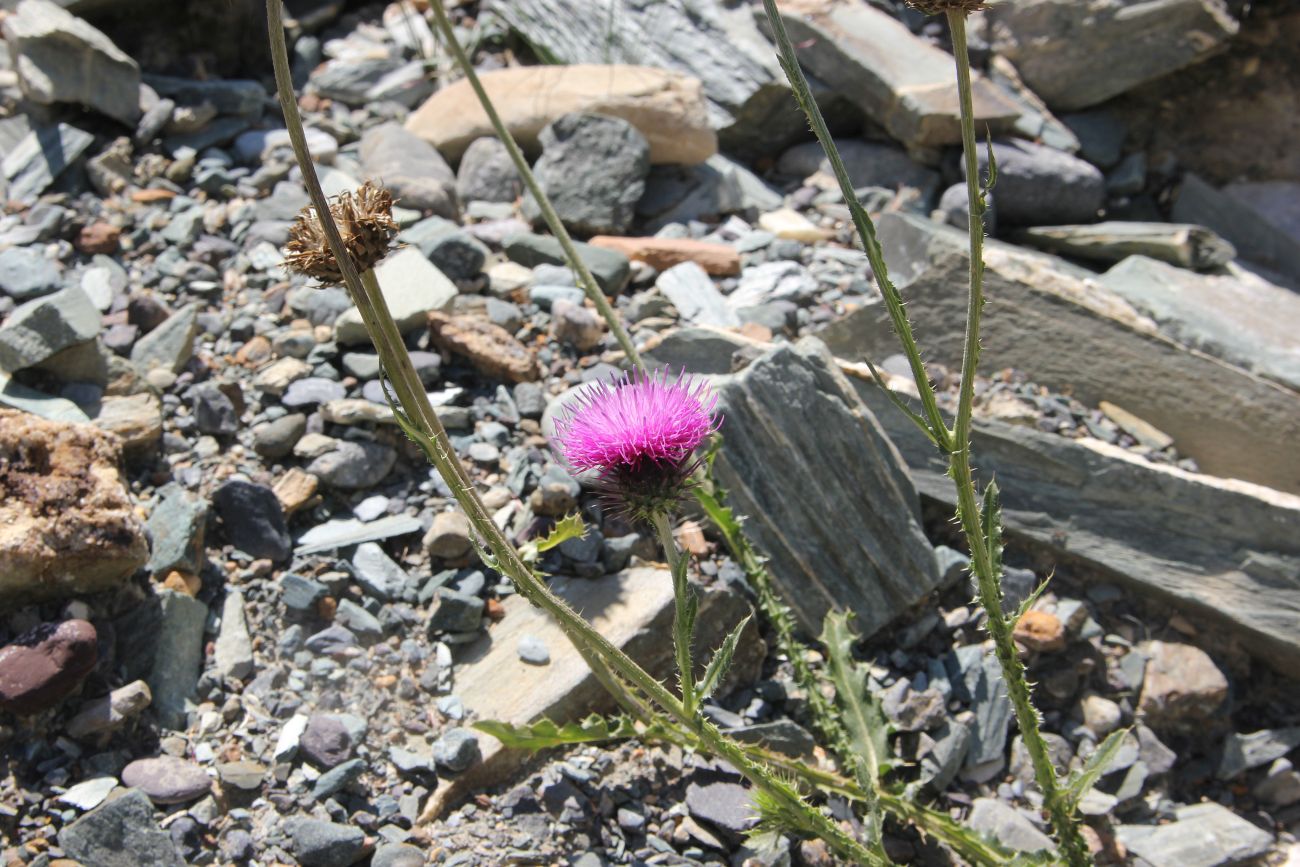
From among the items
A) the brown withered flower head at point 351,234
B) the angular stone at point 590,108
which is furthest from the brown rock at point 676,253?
the brown withered flower head at point 351,234

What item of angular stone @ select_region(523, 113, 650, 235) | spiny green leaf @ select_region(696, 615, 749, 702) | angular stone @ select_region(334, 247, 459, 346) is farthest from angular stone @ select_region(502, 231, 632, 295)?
spiny green leaf @ select_region(696, 615, 749, 702)

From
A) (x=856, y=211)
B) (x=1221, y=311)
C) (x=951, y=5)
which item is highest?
(x=951, y=5)

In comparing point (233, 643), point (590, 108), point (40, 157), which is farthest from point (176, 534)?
point (590, 108)

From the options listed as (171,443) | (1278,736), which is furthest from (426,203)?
(1278,736)

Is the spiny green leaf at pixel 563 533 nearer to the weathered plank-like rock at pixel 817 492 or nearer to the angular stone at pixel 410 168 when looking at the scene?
the weathered plank-like rock at pixel 817 492

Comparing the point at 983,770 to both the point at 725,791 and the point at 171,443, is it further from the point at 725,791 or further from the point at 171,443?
the point at 171,443

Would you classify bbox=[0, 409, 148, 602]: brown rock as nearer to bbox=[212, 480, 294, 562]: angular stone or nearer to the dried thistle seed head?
bbox=[212, 480, 294, 562]: angular stone

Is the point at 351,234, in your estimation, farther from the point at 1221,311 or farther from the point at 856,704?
the point at 1221,311
